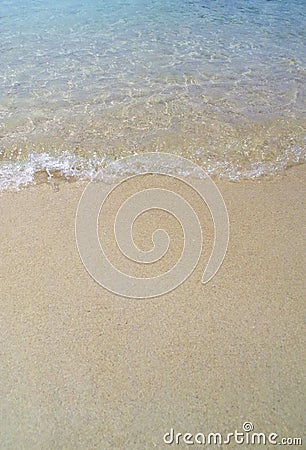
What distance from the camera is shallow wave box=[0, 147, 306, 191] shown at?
3043mm

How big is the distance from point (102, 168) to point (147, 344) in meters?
1.68

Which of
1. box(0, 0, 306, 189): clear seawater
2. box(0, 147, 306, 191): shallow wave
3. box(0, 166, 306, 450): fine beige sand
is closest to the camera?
box(0, 166, 306, 450): fine beige sand

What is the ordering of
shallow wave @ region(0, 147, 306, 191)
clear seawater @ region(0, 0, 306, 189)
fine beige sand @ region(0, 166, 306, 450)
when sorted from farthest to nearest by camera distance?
clear seawater @ region(0, 0, 306, 189), shallow wave @ region(0, 147, 306, 191), fine beige sand @ region(0, 166, 306, 450)

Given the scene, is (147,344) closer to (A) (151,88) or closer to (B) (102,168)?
(B) (102,168)

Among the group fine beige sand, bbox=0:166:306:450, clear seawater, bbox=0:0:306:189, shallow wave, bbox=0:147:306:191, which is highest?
clear seawater, bbox=0:0:306:189

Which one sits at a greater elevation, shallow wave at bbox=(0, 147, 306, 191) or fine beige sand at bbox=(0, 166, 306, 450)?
shallow wave at bbox=(0, 147, 306, 191)

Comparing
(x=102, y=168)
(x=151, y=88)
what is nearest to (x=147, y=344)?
(x=102, y=168)

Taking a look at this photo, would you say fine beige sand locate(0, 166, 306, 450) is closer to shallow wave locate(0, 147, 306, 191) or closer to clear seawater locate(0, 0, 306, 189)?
shallow wave locate(0, 147, 306, 191)

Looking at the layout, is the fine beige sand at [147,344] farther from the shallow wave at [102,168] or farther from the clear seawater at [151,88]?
the clear seawater at [151,88]

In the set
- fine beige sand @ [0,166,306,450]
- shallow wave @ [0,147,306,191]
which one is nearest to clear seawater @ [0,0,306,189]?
shallow wave @ [0,147,306,191]

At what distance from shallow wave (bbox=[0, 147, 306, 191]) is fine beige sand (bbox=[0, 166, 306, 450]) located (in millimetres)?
542

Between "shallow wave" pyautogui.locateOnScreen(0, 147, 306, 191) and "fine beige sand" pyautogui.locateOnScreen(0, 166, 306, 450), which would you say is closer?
"fine beige sand" pyautogui.locateOnScreen(0, 166, 306, 450)

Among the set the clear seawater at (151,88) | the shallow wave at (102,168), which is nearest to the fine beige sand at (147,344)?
the shallow wave at (102,168)

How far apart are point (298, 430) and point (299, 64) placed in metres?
4.50
